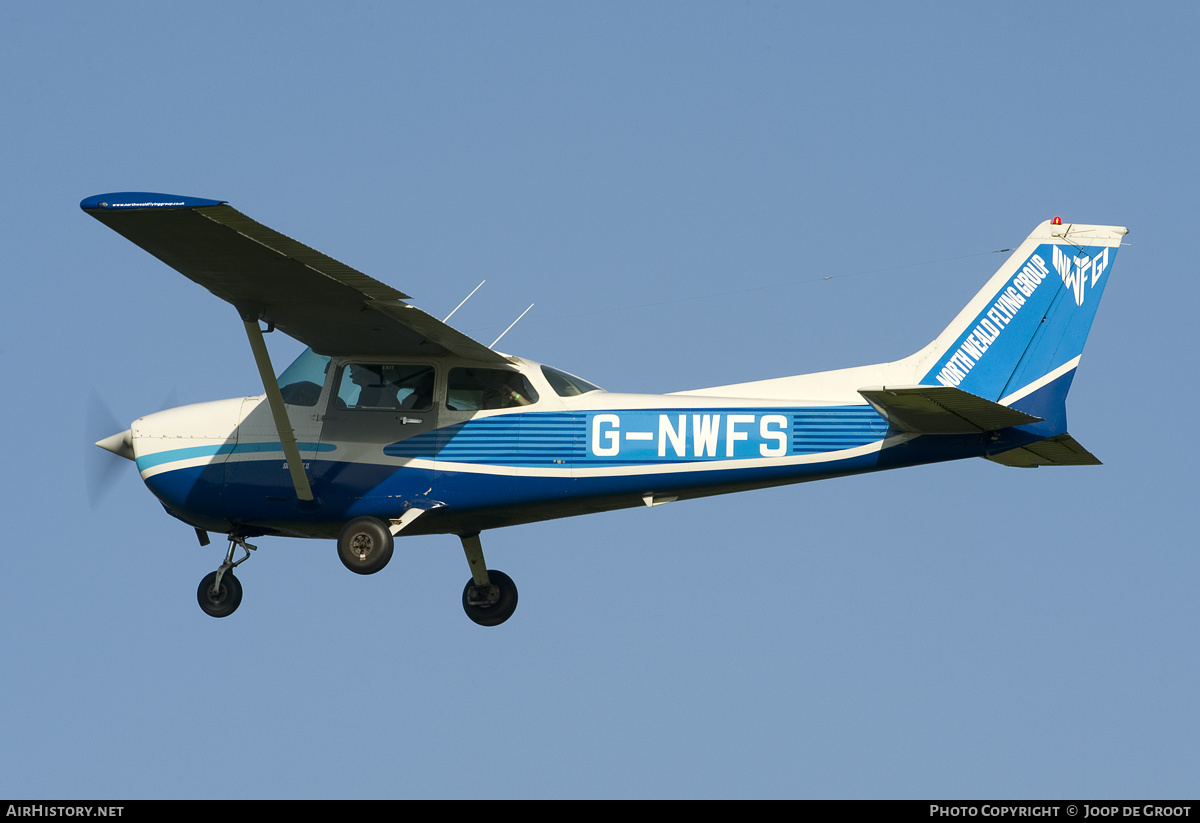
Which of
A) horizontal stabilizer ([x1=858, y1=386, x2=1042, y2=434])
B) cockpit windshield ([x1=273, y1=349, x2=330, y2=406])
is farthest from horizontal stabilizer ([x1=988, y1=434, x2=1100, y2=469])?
cockpit windshield ([x1=273, y1=349, x2=330, y2=406])

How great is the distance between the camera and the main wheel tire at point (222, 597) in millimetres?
15430

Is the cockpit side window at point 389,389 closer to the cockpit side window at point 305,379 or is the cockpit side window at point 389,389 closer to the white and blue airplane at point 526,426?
the white and blue airplane at point 526,426

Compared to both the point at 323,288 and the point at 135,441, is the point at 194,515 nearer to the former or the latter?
the point at 135,441

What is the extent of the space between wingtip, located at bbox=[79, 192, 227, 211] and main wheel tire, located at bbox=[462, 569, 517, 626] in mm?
5616

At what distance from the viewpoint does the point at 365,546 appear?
576 inches

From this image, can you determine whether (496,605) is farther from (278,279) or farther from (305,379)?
(278,279)

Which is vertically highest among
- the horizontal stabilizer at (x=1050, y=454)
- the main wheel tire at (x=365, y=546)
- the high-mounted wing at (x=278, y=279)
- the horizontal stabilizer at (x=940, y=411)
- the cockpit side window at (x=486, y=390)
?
the high-mounted wing at (x=278, y=279)

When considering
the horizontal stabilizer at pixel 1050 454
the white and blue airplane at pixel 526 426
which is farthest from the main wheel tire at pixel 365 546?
the horizontal stabilizer at pixel 1050 454

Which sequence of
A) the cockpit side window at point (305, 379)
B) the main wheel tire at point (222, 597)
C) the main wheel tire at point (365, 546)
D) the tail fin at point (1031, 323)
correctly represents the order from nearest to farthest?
the main wheel tire at point (365, 546) → the tail fin at point (1031, 323) → the cockpit side window at point (305, 379) → the main wheel tire at point (222, 597)

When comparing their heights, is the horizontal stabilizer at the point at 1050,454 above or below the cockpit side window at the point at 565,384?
below

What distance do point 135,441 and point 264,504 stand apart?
1.61 meters

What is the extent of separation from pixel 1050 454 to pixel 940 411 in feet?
4.04

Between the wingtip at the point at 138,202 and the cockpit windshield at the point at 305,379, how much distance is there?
312cm
